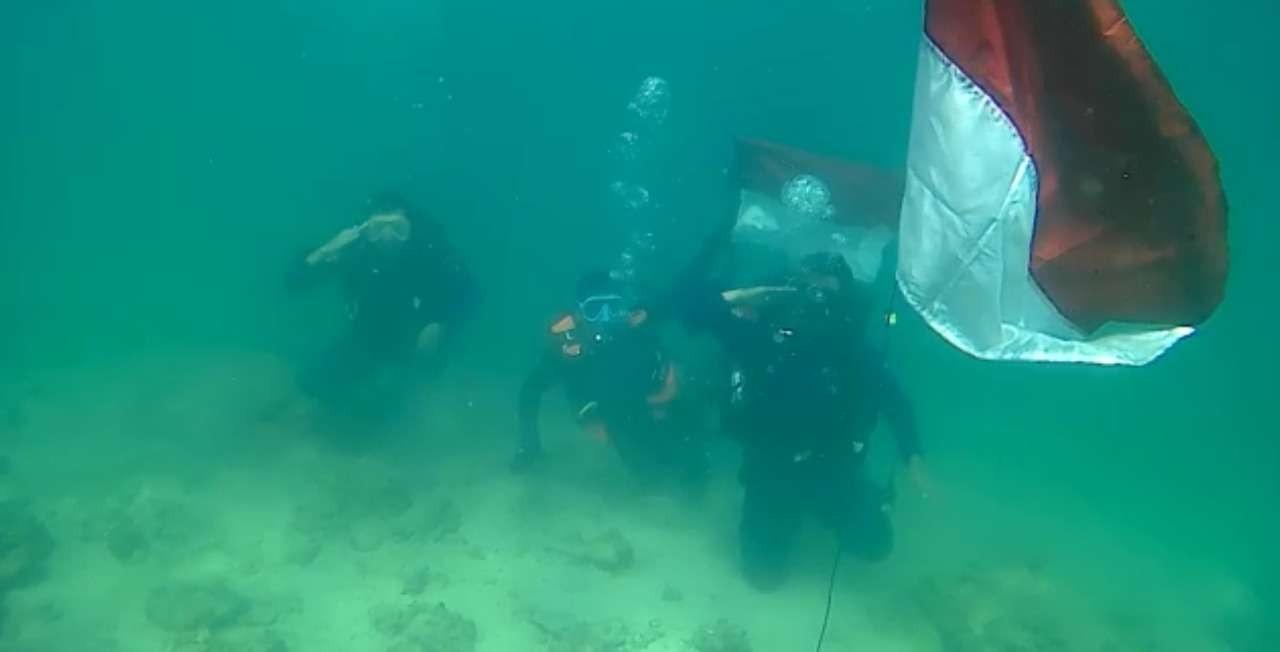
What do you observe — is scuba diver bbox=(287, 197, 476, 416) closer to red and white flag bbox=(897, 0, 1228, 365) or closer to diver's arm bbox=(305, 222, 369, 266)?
diver's arm bbox=(305, 222, 369, 266)

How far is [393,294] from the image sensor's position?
10.1 meters

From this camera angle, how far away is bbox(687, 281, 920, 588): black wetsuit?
302 inches

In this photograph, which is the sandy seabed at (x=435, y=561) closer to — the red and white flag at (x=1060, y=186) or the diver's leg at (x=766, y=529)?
the diver's leg at (x=766, y=529)

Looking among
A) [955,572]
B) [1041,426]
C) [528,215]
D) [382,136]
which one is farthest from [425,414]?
[382,136]

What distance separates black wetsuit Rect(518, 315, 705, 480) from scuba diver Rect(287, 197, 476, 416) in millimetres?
1560

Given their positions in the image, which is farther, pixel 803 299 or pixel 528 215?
pixel 528 215

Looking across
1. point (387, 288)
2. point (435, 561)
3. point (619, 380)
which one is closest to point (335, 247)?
point (387, 288)

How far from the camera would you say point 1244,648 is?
11734 mm

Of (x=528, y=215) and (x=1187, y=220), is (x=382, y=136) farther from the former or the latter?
(x=1187, y=220)

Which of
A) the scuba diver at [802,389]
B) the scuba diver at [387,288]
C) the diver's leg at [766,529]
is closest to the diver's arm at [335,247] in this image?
the scuba diver at [387,288]

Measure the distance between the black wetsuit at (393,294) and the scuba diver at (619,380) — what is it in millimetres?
1554

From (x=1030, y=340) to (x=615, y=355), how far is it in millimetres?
6848

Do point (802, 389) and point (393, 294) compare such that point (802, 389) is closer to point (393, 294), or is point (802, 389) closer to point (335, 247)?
point (393, 294)

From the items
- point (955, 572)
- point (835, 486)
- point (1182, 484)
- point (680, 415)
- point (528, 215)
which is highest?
point (528, 215)
